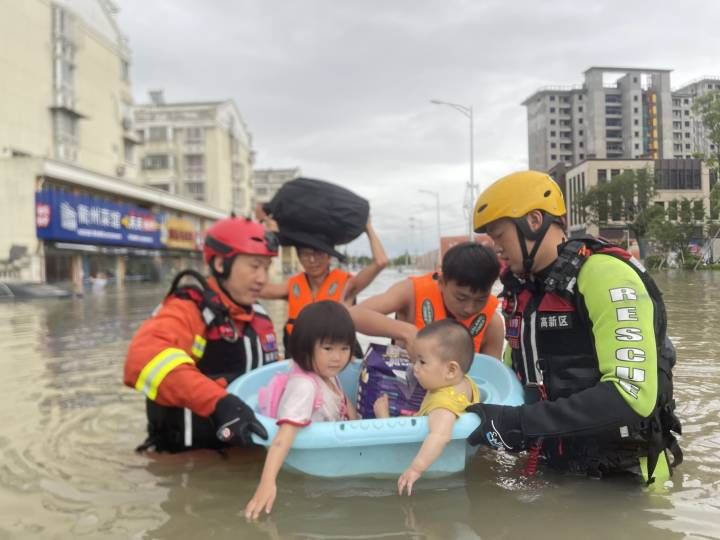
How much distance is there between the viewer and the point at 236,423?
2.75m

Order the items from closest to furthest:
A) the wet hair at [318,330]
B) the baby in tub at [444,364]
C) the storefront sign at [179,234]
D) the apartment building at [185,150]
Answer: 1. the baby in tub at [444,364]
2. the wet hair at [318,330]
3. the storefront sign at [179,234]
4. the apartment building at [185,150]

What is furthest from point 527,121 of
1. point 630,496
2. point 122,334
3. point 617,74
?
point 630,496

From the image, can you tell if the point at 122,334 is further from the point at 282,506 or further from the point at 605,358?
the point at 605,358

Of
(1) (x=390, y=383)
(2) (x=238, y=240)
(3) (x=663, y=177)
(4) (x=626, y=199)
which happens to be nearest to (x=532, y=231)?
(1) (x=390, y=383)

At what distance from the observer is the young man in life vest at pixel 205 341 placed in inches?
120

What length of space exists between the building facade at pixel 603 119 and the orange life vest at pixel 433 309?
64.2 m

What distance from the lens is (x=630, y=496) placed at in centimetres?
287

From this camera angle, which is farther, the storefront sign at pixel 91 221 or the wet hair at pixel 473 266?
the storefront sign at pixel 91 221

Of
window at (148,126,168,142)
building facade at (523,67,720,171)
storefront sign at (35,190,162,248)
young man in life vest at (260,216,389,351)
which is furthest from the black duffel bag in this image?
building facade at (523,67,720,171)

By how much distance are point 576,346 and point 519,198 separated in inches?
29.1

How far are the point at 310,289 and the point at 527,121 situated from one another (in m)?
99.5

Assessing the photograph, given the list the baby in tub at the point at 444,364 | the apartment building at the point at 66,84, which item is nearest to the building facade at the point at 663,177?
the apartment building at the point at 66,84

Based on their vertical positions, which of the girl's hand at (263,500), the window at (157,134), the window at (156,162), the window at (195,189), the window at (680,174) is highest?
the window at (157,134)

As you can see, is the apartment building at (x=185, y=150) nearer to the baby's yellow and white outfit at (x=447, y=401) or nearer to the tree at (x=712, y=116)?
the tree at (x=712, y=116)
